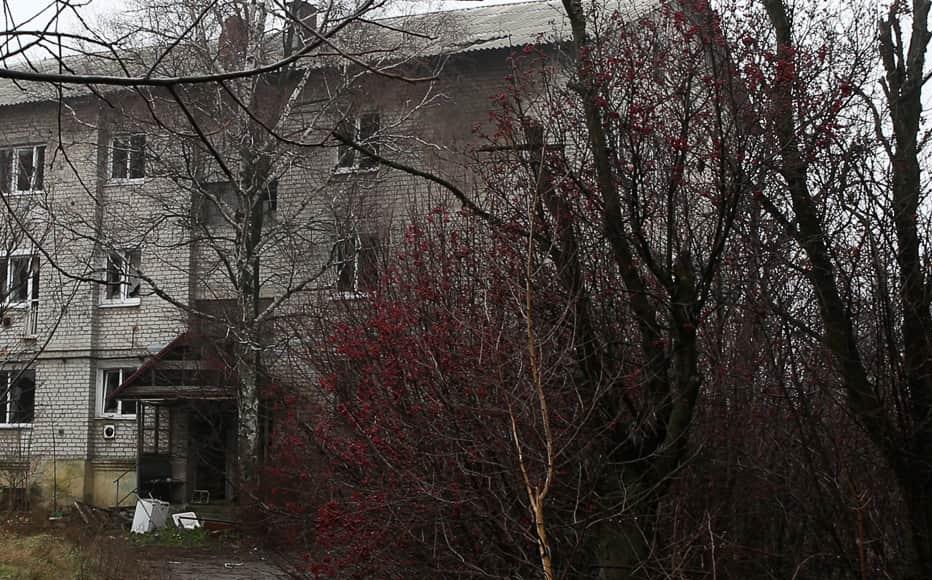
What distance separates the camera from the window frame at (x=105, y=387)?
23375mm

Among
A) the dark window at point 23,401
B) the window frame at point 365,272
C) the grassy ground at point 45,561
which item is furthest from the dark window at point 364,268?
the dark window at point 23,401

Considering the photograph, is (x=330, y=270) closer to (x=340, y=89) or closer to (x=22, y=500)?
(x=340, y=89)

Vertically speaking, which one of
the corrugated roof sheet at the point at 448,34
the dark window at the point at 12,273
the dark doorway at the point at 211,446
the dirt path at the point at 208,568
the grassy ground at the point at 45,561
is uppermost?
the corrugated roof sheet at the point at 448,34

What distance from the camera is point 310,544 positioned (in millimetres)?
9039

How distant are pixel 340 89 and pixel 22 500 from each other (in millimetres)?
10816

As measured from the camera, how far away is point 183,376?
20531 millimetres

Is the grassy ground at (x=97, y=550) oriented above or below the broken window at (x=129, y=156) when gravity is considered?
below

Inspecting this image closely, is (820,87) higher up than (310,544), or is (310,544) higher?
(820,87)

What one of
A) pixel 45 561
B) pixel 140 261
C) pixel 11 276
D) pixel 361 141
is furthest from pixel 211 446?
pixel 45 561

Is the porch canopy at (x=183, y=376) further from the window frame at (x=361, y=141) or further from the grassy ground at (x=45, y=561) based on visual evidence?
the grassy ground at (x=45, y=561)

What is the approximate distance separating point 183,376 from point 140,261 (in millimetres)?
4576

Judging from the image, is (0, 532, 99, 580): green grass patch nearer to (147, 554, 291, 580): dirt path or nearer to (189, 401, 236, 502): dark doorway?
(147, 554, 291, 580): dirt path

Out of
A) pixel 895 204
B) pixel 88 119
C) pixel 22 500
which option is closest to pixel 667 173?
pixel 895 204

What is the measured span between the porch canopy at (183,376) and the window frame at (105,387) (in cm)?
242
